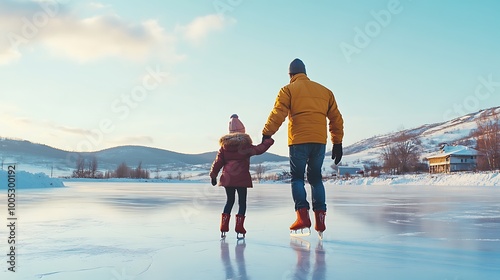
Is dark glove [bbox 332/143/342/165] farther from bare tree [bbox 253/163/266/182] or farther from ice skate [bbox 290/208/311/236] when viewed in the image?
bare tree [bbox 253/163/266/182]

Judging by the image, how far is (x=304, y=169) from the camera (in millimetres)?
3732

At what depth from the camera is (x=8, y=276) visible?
2133mm

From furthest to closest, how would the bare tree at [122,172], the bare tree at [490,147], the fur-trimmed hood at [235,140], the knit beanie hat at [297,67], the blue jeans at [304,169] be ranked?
the bare tree at [122,172] → the bare tree at [490,147] → the knit beanie hat at [297,67] → the fur-trimmed hood at [235,140] → the blue jeans at [304,169]

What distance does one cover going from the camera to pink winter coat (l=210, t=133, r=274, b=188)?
376cm

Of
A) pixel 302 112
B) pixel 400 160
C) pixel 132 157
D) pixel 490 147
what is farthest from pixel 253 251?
pixel 132 157

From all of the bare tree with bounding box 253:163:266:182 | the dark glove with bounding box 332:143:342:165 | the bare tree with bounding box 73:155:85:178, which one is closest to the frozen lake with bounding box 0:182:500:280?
the dark glove with bounding box 332:143:342:165

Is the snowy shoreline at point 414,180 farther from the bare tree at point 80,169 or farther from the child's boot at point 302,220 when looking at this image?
the bare tree at point 80,169

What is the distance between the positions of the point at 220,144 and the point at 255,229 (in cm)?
91

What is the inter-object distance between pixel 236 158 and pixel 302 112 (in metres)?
0.75

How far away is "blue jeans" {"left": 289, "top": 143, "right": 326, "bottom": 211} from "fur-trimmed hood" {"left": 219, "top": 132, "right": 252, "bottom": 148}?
0.42 meters

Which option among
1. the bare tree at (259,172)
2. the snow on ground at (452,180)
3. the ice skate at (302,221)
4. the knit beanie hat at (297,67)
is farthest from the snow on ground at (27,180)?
the bare tree at (259,172)

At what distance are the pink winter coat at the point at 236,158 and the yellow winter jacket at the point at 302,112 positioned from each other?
20 centimetres

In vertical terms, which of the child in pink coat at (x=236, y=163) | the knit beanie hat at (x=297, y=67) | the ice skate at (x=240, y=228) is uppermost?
the knit beanie hat at (x=297, y=67)

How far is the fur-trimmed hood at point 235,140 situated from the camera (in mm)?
3828
